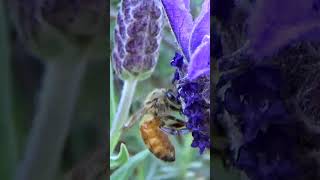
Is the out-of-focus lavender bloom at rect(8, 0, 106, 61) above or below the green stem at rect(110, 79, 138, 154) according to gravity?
above

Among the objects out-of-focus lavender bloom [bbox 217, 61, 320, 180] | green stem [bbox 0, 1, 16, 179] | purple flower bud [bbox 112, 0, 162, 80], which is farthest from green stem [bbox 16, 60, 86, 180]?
out-of-focus lavender bloom [bbox 217, 61, 320, 180]

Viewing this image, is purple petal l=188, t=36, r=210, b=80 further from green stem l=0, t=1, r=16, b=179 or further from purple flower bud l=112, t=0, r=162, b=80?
green stem l=0, t=1, r=16, b=179

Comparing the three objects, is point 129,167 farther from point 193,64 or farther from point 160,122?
point 193,64

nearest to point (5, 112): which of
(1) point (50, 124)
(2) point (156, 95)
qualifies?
(1) point (50, 124)

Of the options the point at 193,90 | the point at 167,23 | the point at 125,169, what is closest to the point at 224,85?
the point at 193,90

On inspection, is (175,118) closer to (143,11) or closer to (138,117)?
(138,117)

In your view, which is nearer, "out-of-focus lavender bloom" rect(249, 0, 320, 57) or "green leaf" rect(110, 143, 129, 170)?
"out-of-focus lavender bloom" rect(249, 0, 320, 57)

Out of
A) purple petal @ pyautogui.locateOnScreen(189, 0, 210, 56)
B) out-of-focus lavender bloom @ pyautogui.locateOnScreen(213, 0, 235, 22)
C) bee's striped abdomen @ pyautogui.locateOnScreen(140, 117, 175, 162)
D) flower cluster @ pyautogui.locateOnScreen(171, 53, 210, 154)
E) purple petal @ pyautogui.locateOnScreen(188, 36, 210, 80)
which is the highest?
out-of-focus lavender bloom @ pyautogui.locateOnScreen(213, 0, 235, 22)
